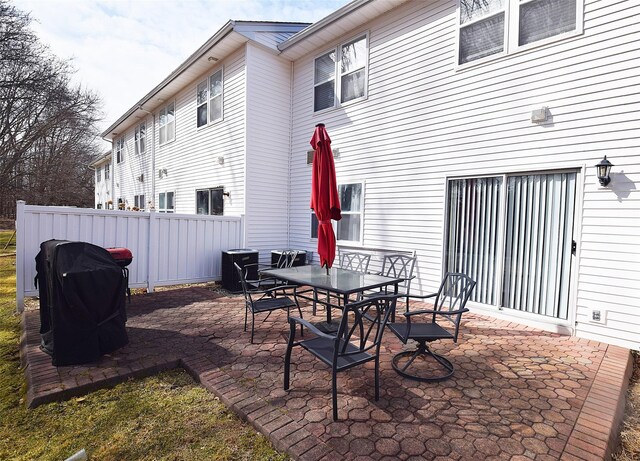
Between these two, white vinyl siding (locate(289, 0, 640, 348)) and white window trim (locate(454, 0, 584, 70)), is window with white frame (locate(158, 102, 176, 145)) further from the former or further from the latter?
white window trim (locate(454, 0, 584, 70))

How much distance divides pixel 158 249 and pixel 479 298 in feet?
19.9

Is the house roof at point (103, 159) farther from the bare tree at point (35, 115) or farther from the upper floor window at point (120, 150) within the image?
the upper floor window at point (120, 150)

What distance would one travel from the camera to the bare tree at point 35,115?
45.0 ft

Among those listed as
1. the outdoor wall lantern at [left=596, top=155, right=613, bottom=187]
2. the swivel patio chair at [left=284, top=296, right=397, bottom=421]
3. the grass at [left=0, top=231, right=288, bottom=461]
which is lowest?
the grass at [left=0, top=231, right=288, bottom=461]

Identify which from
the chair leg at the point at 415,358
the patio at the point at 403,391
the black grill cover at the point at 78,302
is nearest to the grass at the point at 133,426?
the patio at the point at 403,391

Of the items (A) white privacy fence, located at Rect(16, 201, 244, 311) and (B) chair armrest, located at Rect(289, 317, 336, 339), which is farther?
(A) white privacy fence, located at Rect(16, 201, 244, 311)

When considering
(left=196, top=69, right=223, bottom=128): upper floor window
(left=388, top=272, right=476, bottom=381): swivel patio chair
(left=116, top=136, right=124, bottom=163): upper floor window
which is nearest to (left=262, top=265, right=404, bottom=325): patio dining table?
(left=388, top=272, right=476, bottom=381): swivel patio chair

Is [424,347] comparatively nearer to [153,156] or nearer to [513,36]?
[513,36]

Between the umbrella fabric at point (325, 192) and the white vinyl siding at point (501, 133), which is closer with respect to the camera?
the white vinyl siding at point (501, 133)

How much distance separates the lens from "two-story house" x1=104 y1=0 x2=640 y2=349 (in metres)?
4.12

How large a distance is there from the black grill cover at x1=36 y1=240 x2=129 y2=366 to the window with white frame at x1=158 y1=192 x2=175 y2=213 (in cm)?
876

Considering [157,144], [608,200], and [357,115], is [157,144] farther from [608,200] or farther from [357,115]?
[608,200]

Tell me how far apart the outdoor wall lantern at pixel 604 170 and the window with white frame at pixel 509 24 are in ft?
6.02

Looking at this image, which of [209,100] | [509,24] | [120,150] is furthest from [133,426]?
[120,150]
